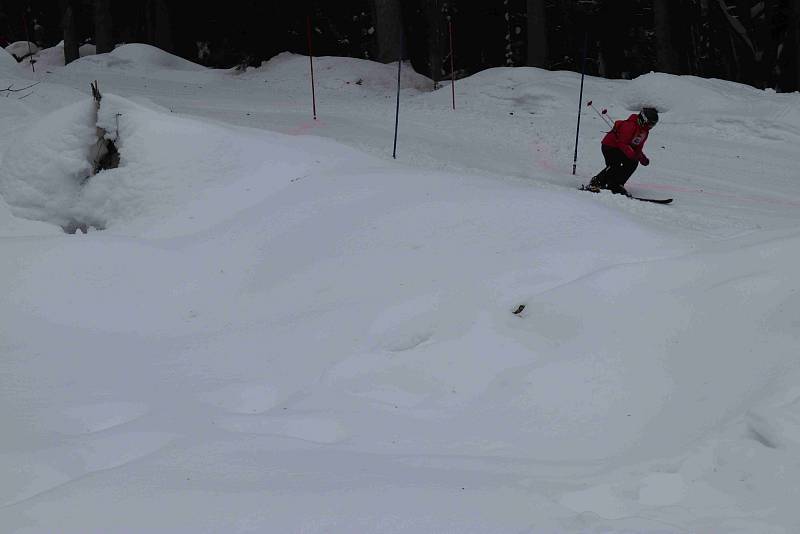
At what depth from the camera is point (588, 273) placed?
6.91 m

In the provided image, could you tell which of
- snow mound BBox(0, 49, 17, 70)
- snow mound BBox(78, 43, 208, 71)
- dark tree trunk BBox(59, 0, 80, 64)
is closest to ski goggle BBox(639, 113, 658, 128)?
snow mound BBox(0, 49, 17, 70)

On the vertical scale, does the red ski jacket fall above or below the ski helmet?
below

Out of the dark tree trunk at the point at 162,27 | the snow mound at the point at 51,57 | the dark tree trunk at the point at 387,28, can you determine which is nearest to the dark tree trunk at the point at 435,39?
the dark tree trunk at the point at 387,28

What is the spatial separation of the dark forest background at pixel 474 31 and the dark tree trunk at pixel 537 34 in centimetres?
2

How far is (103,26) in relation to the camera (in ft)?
82.1

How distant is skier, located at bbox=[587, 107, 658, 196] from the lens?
1147 cm

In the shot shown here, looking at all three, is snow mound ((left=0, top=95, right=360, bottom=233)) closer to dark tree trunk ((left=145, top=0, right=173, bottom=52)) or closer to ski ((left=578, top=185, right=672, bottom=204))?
ski ((left=578, top=185, right=672, bottom=204))

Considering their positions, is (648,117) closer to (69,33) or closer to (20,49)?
(69,33)

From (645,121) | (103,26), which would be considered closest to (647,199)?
(645,121)

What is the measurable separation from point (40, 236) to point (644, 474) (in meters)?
5.93

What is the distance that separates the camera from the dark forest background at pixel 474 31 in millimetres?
20641

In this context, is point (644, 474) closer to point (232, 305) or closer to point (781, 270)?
point (781, 270)

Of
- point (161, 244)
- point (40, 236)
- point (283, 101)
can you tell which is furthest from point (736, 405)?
point (283, 101)

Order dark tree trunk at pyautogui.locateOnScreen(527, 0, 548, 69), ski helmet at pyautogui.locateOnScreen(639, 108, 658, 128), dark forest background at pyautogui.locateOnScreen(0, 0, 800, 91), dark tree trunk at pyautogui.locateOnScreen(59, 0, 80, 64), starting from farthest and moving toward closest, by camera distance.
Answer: dark tree trunk at pyautogui.locateOnScreen(59, 0, 80, 64), dark tree trunk at pyautogui.locateOnScreen(527, 0, 548, 69), dark forest background at pyautogui.locateOnScreen(0, 0, 800, 91), ski helmet at pyautogui.locateOnScreen(639, 108, 658, 128)
